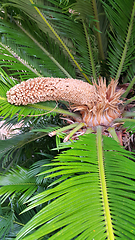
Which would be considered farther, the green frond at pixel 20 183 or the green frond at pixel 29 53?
the green frond at pixel 29 53

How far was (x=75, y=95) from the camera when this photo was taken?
77 centimetres

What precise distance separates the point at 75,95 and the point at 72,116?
0.20 m

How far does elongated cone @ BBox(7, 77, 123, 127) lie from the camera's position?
63 cm

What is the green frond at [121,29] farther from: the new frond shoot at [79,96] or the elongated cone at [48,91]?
the elongated cone at [48,91]

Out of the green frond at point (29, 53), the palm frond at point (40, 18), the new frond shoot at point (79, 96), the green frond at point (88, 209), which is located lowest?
the green frond at point (88, 209)

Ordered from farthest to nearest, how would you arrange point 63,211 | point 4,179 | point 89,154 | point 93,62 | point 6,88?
point 93,62 → point 4,179 → point 6,88 → point 89,154 → point 63,211

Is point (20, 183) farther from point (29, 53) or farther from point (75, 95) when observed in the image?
point (29, 53)

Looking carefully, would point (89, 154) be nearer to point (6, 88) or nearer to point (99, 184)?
point (99, 184)

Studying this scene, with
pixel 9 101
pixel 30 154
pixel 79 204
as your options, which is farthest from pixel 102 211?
pixel 30 154

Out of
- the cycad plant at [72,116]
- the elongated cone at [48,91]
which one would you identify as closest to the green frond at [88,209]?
the cycad plant at [72,116]

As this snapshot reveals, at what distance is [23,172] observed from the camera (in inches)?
34.4

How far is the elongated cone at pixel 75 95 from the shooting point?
63 cm

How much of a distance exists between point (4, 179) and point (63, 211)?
53 centimetres

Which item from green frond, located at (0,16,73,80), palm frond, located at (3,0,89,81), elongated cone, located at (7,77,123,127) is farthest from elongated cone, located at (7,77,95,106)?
palm frond, located at (3,0,89,81)
